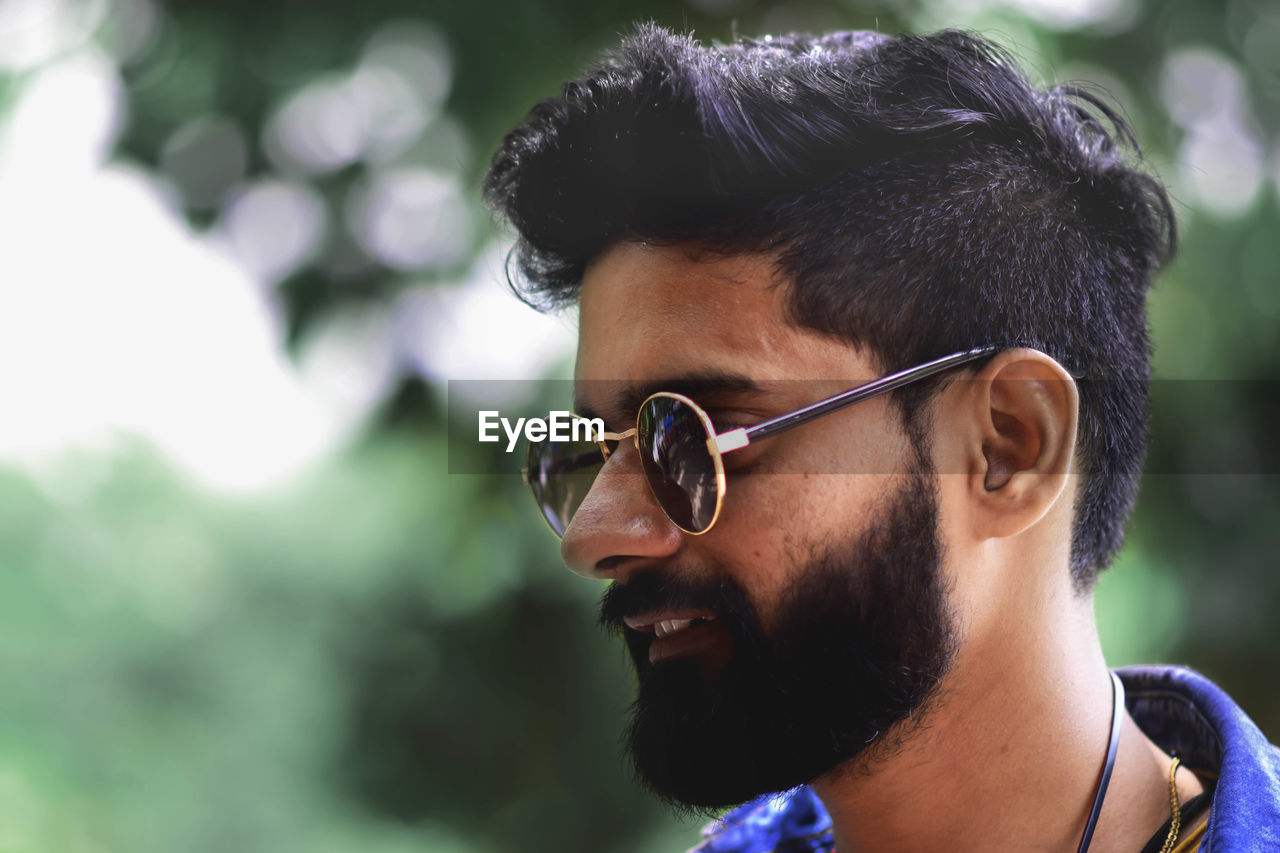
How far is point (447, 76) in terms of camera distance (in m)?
3.29

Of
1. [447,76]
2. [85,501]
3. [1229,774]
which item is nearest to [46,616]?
[85,501]

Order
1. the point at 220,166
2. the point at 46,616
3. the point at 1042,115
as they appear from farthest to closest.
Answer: the point at 46,616, the point at 220,166, the point at 1042,115

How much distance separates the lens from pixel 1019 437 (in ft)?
5.20

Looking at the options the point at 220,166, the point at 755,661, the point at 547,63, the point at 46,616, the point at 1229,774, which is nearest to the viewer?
the point at 1229,774

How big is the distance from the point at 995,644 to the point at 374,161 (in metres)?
2.60

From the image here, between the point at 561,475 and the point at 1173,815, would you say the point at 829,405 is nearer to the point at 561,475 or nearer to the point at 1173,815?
the point at 561,475

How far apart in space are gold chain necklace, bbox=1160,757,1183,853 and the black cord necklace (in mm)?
87

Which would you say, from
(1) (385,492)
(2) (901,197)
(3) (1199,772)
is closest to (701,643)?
(2) (901,197)

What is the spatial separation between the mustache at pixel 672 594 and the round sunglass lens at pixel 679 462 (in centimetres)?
9

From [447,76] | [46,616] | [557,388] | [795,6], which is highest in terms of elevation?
[795,6]

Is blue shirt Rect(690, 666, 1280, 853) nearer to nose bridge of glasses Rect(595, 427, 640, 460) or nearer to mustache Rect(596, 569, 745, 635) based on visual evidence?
mustache Rect(596, 569, 745, 635)

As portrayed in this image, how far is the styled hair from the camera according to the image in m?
1.59

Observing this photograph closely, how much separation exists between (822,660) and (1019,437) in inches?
18.3

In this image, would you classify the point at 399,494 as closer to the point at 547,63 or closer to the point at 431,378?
the point at 431,378
